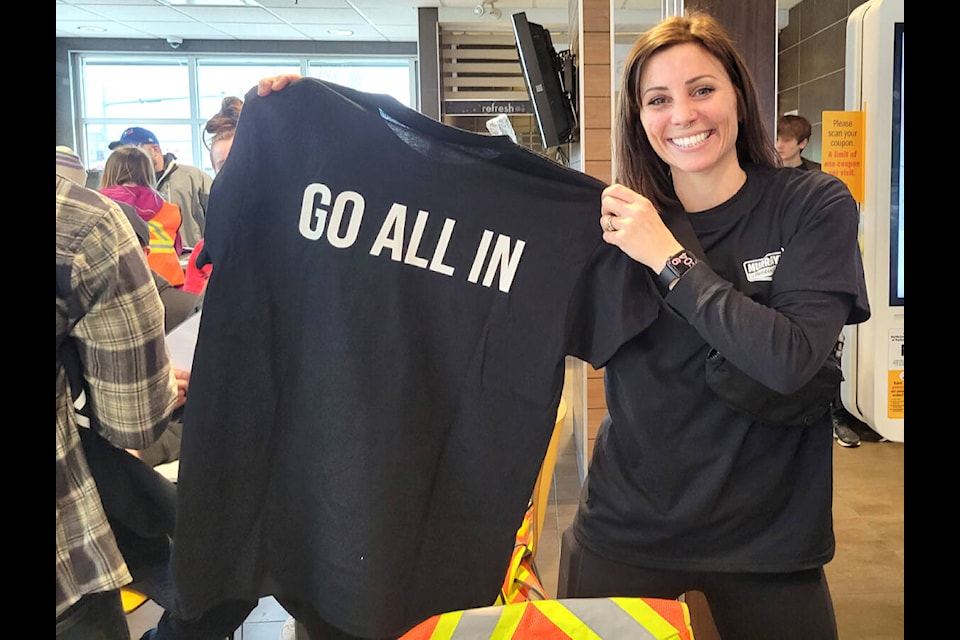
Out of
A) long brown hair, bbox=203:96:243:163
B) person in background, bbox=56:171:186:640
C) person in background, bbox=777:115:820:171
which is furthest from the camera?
person in background, bbox=777:115:820:171

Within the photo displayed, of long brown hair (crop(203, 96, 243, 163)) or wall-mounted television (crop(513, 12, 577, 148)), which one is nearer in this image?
long brown hair (crop(203, 96, 243, 163))

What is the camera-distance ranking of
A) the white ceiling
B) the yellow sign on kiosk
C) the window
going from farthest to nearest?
1. the window
2. the white ceiling
3. the yellow sign on kiosk

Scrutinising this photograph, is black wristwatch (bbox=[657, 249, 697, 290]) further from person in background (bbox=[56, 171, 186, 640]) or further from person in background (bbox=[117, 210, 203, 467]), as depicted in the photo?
person in background (bbox=[117, 210, 203, 467])

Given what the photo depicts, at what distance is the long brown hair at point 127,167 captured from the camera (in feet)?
8.28

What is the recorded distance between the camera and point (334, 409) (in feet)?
3.28

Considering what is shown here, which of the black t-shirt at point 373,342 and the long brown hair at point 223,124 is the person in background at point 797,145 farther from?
the black t-shirt at point 373,342

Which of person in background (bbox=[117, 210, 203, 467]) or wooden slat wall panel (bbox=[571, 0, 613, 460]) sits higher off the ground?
wooden slat wall panel (bbox=[571, 0, 613, 460])

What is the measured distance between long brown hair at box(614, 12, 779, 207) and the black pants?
58 cm

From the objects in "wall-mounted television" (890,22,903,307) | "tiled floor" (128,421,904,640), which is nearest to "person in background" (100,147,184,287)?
"tiled floor" (128,421,904,640)

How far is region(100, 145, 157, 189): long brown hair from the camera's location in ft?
→ 8.28

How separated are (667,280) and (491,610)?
51 centimetres

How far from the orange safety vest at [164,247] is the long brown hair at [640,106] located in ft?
5.38
